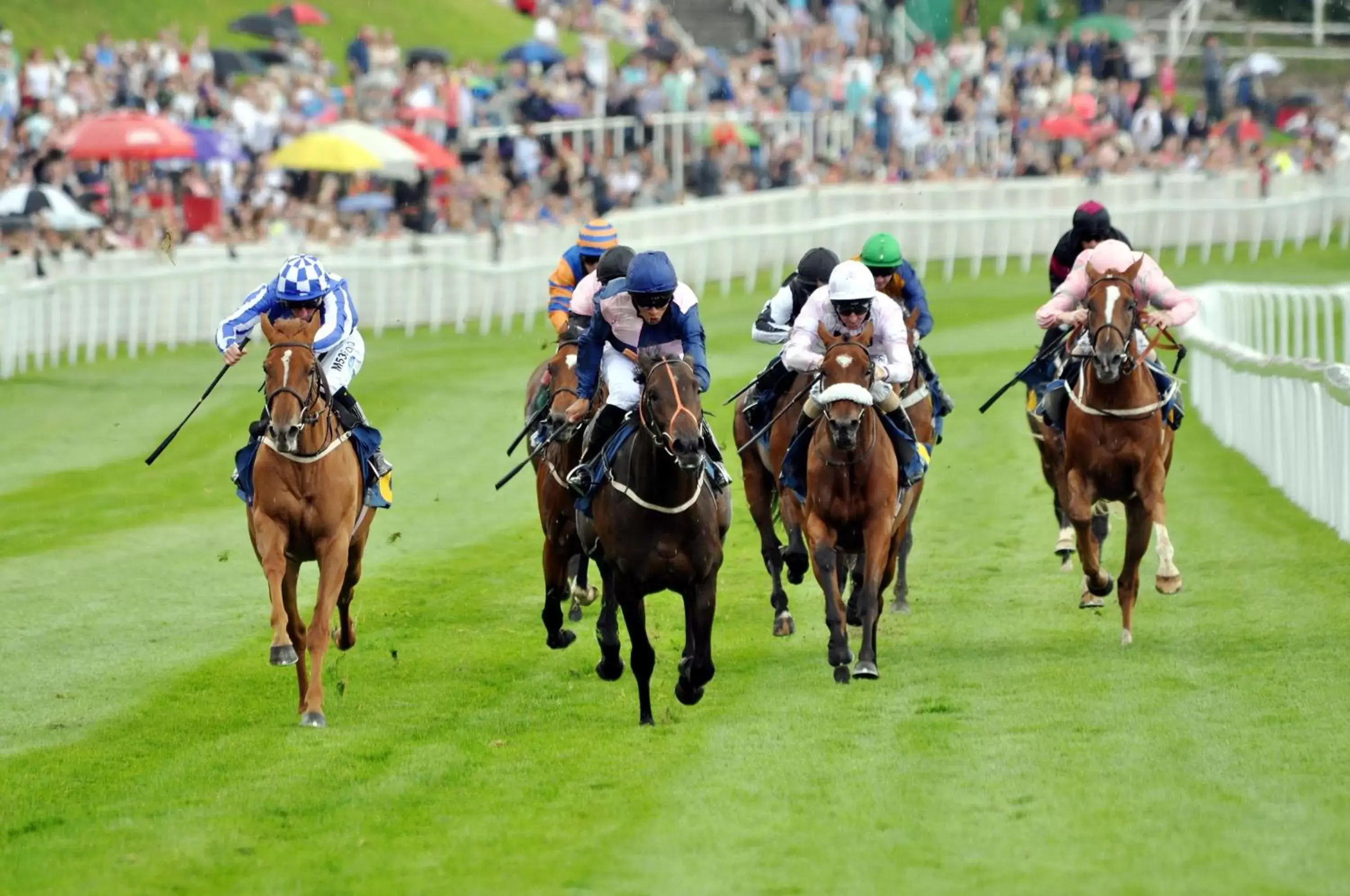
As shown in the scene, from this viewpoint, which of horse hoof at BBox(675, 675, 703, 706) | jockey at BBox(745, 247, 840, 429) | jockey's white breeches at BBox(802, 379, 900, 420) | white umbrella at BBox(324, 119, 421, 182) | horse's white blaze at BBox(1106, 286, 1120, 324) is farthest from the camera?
white umbrella at BBox(324, 119, 421, 182)

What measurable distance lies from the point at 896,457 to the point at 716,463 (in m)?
1.46

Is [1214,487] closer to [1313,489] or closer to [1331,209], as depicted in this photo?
[1313,489]

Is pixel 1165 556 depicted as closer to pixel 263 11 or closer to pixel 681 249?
pixel 681 249

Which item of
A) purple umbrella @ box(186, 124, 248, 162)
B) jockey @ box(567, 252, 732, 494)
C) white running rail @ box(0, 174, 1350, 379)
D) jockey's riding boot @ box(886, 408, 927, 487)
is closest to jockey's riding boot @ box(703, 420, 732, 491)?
jockey @ box(567, 252, 732, 494)

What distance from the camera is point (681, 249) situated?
3366 cm

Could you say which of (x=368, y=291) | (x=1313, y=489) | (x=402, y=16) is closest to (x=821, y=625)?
(x=1313, y=489)

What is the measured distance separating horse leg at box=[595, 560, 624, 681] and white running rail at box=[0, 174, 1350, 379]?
1570cm

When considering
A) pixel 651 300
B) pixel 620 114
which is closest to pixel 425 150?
pixel 620 114

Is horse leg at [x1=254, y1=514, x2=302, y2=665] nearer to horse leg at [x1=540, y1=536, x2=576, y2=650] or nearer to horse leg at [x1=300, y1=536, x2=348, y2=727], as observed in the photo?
horse leg at [x1=300, y1=536, x2=348, y2=727]

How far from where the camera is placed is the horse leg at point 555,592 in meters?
12.9

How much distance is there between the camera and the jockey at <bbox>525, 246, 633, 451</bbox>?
41.5 ft

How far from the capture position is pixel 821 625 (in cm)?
1391

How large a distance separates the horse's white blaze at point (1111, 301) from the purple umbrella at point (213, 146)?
64.0ft

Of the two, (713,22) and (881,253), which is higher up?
(713,22)
